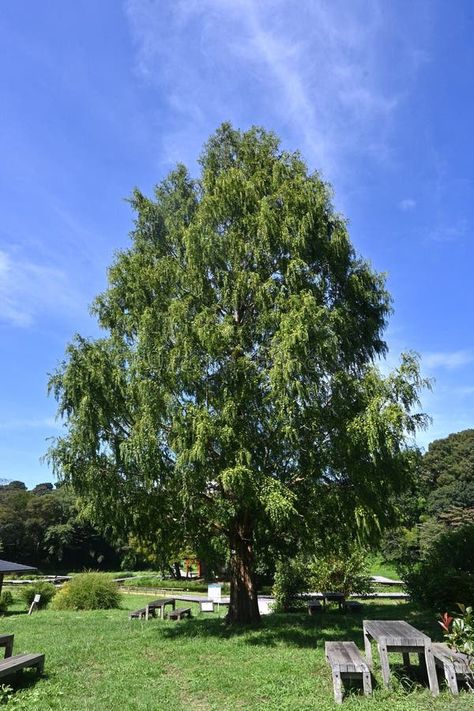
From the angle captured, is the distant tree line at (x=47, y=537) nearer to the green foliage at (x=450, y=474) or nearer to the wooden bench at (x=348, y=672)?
the green foliage at (x=450, y=474)

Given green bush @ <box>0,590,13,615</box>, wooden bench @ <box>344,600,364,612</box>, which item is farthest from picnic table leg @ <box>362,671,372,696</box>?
green bush @ <box>0,590,13,615</box>

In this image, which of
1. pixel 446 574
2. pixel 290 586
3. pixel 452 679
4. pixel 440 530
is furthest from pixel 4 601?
pixel 440 530

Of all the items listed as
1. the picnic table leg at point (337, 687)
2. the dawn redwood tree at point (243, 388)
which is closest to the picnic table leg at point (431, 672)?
the picnic table leg at point (337, 687)

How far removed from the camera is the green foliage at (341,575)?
54.7ft

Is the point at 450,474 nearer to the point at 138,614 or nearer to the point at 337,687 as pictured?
the point at 138,614

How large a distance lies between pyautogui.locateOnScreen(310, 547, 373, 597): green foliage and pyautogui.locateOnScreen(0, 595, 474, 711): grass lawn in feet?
16.3

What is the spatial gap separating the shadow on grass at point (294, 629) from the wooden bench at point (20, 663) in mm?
3781

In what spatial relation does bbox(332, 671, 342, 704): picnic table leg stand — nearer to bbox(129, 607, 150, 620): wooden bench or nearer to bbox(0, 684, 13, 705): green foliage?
bbox(0, 684, 13, 705): green foliage

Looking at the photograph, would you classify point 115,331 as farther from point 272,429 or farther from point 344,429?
point 344,429

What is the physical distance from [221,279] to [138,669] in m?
7.76

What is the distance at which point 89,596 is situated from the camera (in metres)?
19.1

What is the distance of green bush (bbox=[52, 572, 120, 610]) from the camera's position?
1911cm

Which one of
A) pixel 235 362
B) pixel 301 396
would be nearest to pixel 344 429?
pixel 301 396

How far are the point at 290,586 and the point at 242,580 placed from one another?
5.74 metres
